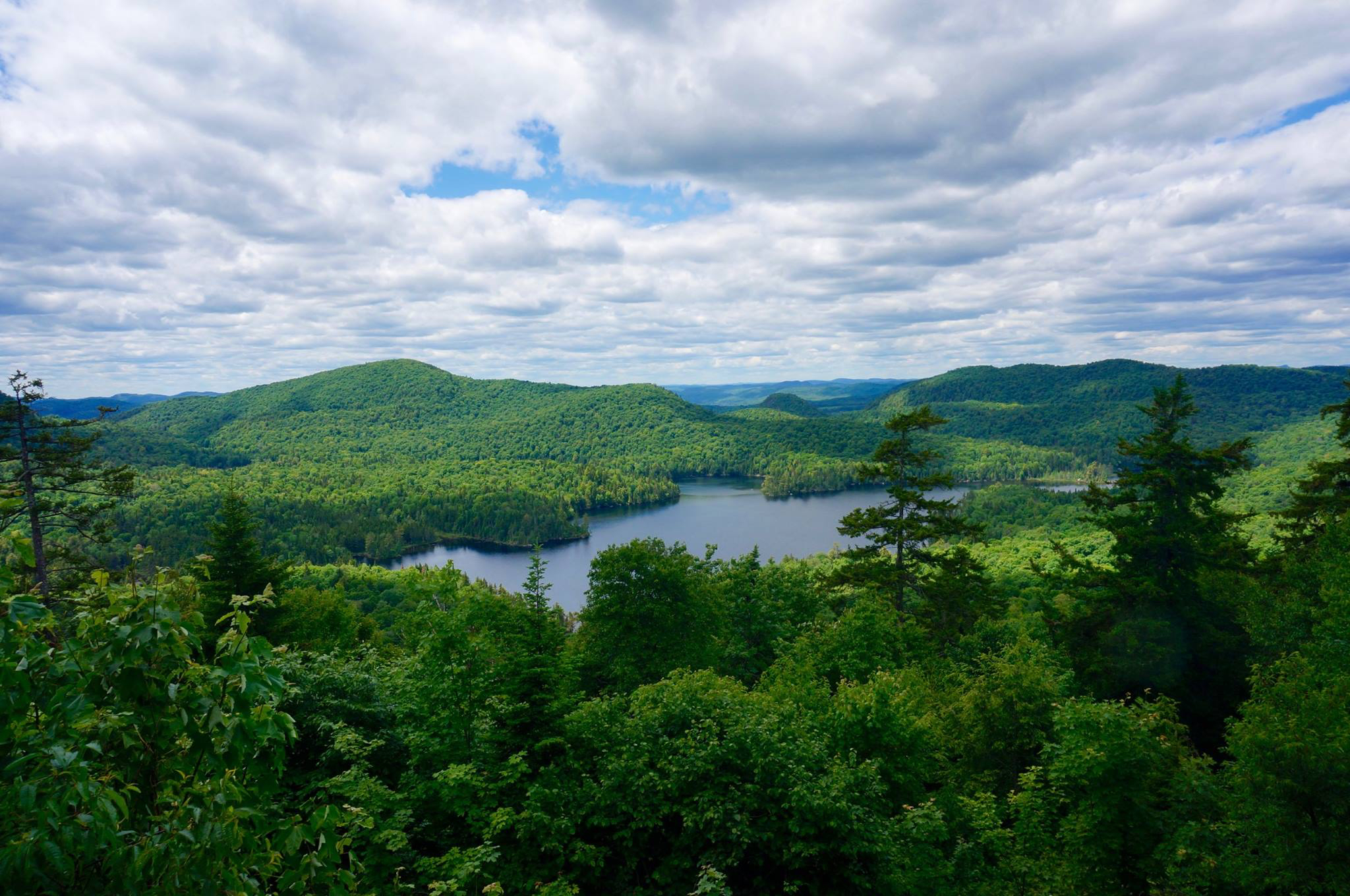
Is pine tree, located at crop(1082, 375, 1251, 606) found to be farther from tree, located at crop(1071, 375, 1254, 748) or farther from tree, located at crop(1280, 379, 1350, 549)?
tree, located at crop(1280, 379, 1350, 549)

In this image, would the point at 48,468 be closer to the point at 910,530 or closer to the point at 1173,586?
the point at 910,530

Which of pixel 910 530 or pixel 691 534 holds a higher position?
pixel 910 530

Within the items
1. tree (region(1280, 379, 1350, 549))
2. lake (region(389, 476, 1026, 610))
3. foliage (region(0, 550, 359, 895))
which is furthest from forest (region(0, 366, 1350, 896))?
lake (region(389, 476, 1026, 610))

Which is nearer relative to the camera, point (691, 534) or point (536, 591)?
point (536, 591)

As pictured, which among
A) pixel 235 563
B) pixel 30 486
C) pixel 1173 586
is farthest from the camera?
pixel 235 563

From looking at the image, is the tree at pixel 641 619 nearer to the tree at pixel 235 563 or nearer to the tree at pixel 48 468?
the tree at pixel 235 563

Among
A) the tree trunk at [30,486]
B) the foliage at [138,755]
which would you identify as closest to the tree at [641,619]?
the tree trunk at [30,486]

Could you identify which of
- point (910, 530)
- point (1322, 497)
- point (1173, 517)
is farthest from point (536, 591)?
point (1322, 497)
